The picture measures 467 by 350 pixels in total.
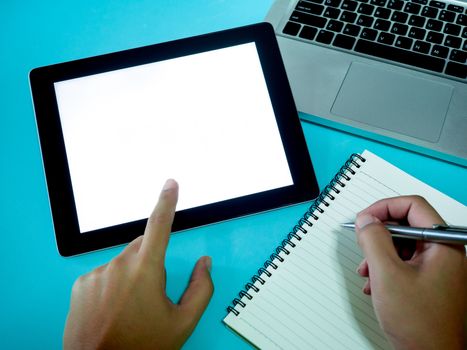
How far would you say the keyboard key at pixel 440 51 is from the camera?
733 mm

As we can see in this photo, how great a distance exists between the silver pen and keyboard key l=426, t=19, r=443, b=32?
1.28 feet

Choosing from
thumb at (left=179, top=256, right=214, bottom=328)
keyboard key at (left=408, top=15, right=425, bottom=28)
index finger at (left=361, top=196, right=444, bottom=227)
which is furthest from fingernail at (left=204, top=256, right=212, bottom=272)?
keyboard key at (left=408, top=15, right=425, bottom=28)

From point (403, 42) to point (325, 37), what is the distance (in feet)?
0.42

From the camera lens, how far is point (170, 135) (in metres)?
0.62

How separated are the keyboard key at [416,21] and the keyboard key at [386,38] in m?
0.04

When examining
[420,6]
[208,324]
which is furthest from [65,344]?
[420,6]

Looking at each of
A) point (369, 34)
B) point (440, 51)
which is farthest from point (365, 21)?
point (440, 51)

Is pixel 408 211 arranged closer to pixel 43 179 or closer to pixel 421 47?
pixel 421 47

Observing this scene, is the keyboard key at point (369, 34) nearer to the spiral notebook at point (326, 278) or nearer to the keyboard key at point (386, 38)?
the keyboard key at point (386, 38)

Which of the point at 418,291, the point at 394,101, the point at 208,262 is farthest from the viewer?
the point at 394,101

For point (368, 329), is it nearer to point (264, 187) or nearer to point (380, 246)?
point (380, 246)

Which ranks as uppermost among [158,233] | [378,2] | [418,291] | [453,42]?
[378,2]

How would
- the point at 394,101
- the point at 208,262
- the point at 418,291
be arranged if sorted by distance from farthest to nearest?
the point at 394,101
the point at 208,262
the point at 418,291

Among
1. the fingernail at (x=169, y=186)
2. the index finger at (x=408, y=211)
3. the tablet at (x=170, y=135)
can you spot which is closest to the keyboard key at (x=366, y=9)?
the tablet at (x=170, y=135)
